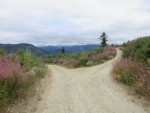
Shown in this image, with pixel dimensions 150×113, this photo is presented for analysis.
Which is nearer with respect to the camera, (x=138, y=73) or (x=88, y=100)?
(x=88, y=100)

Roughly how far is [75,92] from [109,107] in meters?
3.21

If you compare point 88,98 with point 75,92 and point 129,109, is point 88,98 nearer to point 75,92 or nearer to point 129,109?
point 75,92

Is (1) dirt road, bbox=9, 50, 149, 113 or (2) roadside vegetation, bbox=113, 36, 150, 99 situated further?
(2) roadside vegetation, bbox=113, 36, 150, 99

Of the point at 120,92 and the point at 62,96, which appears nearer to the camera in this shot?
the point at 62,96

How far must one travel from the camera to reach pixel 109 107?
9.45 meters

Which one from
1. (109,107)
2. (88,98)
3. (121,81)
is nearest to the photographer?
(109,107)

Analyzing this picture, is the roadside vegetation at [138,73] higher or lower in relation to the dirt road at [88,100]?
higher

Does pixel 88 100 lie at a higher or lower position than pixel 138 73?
lower

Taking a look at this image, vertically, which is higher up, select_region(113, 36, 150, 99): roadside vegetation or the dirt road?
select_region(113, 36, 150, 99): roadside vegetation

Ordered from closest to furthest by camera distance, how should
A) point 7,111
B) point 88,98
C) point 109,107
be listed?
1. point 7,111
2. point 109,107
3. point 88,98

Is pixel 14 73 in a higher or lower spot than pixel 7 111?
higher

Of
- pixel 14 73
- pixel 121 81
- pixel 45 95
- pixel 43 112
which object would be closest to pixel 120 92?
pixel 121 81

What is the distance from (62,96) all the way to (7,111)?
340 centimetres

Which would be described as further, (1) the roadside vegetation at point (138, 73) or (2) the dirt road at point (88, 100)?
(1) the roadside vegetation at point (138, 73)
